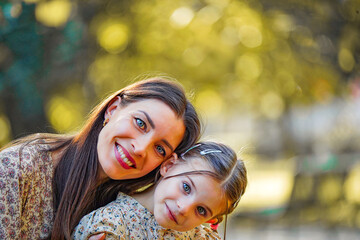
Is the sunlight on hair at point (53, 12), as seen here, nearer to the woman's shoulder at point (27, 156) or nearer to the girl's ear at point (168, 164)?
the woman's shoulder at point (27, 156)

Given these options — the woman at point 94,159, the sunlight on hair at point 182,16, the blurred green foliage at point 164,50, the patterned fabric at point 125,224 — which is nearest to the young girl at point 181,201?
the patterned fabric at point 125,224

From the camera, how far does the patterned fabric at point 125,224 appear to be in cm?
265

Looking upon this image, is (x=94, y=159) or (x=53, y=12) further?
(x=53, y=12)

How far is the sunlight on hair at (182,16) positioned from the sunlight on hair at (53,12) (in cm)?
165

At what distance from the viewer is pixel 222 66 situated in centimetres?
898

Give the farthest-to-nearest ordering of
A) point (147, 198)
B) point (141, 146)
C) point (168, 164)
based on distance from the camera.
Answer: point (147, 198)
point (168, 164)
point (141, 146)

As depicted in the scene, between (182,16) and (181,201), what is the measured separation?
4997mm

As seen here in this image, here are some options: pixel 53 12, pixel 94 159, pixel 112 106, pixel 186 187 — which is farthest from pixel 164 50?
pixel 186 187

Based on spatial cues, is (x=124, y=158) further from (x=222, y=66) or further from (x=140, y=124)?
(x=222, y=66)

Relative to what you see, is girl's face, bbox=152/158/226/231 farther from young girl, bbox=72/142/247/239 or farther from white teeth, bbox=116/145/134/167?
Answer: white teeth, bbox=116/145/134/167

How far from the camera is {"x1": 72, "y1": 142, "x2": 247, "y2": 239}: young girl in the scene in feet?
8.67

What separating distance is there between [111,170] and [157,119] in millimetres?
319

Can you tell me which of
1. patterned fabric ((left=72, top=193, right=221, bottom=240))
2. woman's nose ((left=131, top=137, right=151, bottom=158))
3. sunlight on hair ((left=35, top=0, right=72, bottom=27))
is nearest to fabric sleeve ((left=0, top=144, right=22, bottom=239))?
patterned fabric ((left=72, top=193, right=221, bottom=240))

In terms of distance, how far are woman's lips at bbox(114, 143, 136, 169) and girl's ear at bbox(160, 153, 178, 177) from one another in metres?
0.14
